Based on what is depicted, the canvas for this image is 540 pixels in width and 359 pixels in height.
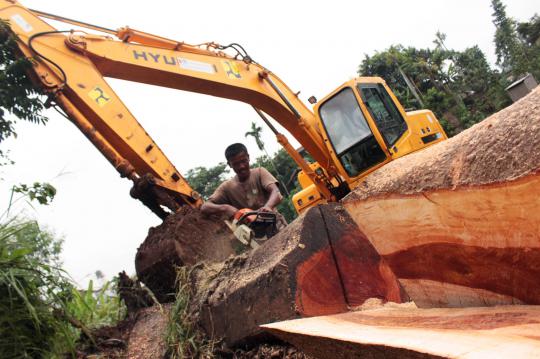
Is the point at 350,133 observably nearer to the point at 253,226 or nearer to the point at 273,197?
the point at 273,197

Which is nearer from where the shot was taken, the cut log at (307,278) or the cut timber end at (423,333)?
the cut timber end at (423,333)

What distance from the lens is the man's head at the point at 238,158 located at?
13.7 ft

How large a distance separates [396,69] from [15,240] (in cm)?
3318

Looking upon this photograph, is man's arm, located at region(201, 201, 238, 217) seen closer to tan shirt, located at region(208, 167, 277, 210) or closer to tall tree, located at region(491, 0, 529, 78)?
tan shirt, located at region(208, 167, 277, 210)

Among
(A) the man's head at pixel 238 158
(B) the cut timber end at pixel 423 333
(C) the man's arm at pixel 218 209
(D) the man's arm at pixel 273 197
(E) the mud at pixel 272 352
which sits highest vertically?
(A) the man's head at pixel 238 158

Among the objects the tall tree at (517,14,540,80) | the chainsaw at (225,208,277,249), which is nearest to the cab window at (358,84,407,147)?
the chainsaw at (225,208,277,249)

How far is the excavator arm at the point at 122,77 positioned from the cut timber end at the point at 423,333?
264 cm

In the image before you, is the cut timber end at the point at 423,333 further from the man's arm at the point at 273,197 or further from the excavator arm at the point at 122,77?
the excavator arm at the point at 122,77

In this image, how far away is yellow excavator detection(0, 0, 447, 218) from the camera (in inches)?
154

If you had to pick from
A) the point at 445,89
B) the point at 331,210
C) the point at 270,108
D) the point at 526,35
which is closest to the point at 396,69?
the point at 445,89

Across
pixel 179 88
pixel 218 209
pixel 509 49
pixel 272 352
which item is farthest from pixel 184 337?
pixel 509 49

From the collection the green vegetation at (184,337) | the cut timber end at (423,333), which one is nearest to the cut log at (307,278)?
the green vegetation at (184,337)

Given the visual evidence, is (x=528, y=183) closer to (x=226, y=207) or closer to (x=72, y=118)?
(x=226, y=207)

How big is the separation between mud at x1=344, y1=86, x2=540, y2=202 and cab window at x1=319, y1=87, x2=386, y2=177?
322 cm
